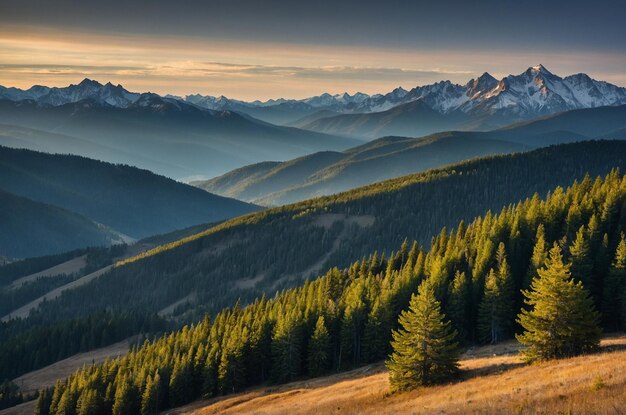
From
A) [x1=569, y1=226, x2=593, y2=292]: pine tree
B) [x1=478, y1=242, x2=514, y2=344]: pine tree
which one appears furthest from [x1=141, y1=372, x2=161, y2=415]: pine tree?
[x1=569, y1=226, x2=593, y2=292]: pine tree

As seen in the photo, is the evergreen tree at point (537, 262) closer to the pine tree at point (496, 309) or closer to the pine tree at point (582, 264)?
the pine tree at point (496, 309)

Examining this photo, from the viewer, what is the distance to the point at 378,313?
9006 cm

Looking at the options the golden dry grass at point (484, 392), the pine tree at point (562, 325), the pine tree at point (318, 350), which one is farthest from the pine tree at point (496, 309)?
the pine tree at point (318, 350)

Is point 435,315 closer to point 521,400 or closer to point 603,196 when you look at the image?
point 521,400

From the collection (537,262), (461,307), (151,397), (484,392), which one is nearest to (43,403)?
(151,397)

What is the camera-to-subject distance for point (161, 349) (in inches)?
4503

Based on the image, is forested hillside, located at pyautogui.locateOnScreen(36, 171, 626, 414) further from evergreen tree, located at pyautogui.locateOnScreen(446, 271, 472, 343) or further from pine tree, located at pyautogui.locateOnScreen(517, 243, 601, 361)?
pine tree, located at pyautogui.locateOnScreen(517, 243, 601, 361)

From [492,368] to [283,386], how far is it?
37798 mm

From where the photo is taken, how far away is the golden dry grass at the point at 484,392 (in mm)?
38031

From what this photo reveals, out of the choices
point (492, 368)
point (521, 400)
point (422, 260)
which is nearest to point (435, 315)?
point (492, 368)

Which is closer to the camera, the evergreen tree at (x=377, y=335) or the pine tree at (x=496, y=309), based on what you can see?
the pine tree at (x=496, y=309)

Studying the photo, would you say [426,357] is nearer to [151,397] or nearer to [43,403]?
[151,397]

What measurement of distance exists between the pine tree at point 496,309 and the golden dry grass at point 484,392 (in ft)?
19.8

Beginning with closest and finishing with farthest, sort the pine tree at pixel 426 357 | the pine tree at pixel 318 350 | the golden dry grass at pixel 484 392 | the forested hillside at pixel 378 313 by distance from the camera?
the golden dry grass at pixel 484 392, the pine tree at pixel 426 357, the forested hillside at pixel 378 313, the pine tree at pixel 318 350
